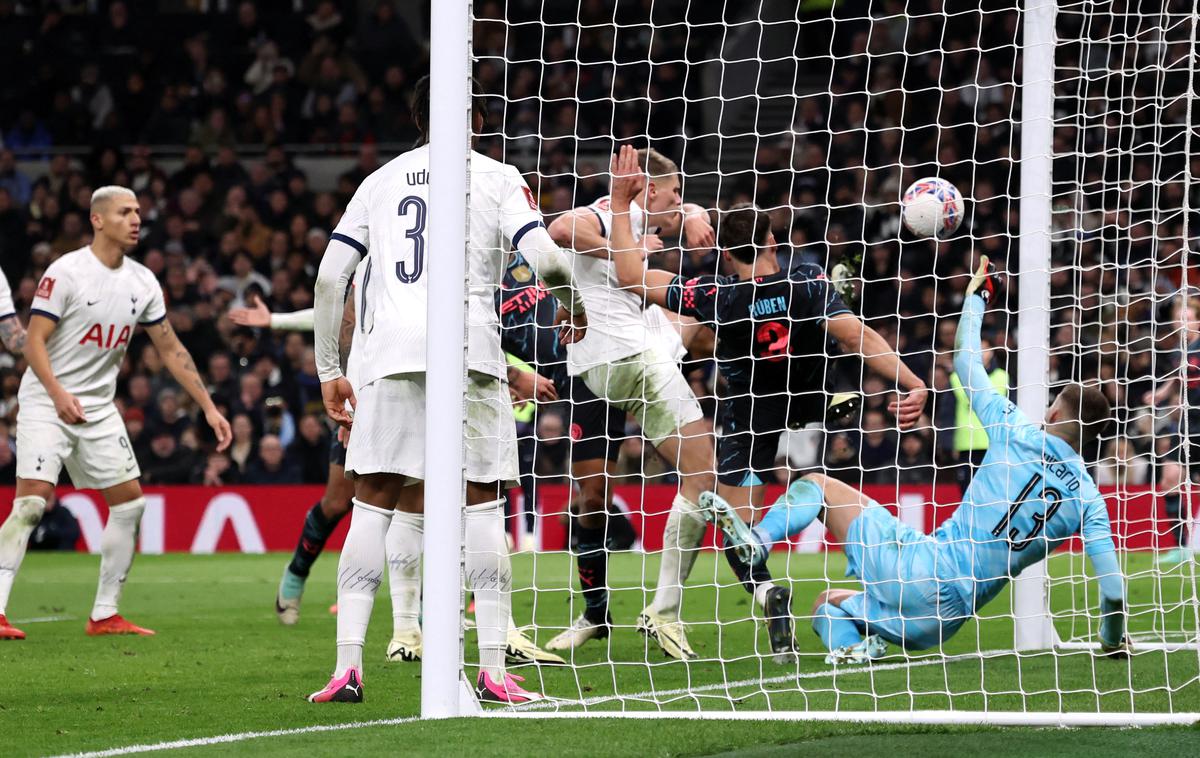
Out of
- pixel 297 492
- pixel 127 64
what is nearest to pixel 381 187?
pixel 297 492

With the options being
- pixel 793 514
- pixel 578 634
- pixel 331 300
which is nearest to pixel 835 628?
pixel 793 514

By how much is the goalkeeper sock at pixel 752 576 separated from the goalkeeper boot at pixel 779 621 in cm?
5

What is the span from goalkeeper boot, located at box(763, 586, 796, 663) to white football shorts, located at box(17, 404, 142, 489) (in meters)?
3.63

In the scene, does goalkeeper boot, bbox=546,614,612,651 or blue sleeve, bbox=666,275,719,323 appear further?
goalkeeper boot, bbox=546,614,612,651

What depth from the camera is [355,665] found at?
5051mm

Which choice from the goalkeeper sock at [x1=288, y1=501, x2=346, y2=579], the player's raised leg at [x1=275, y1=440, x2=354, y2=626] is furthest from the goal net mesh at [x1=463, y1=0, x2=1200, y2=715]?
the goalkeeper sock at [x1=288, y1=501, x2=346, y2=579]

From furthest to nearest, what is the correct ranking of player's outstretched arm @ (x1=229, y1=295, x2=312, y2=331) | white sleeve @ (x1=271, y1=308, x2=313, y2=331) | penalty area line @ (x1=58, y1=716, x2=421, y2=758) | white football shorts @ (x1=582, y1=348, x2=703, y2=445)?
white sleeve @ (x1=271, y1=308, x2=313, y2=331) < player's outstretched arm @ (x1=229, y1=295, x2=312, y2=331) < white football shorts @ (x1=582, y1=348, x2=703, y2=445) < penalty area line @ (x1=58, y1=716, x2=421, y2=758)

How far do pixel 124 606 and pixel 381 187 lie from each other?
5289 millimetres

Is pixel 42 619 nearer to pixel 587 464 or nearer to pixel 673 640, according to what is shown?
pixel 587 464

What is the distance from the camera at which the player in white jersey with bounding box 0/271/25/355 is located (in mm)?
7832

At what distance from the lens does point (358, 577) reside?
4992mm

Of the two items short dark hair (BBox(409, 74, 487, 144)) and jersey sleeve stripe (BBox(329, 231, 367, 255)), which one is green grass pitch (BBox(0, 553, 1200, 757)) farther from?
short dark hair (BBox(409, 74, 487, 144))

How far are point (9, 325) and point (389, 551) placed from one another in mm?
3288

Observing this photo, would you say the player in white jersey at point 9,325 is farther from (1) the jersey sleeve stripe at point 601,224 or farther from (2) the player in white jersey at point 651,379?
(1) the jersey sleeve stripe at point 601,224
